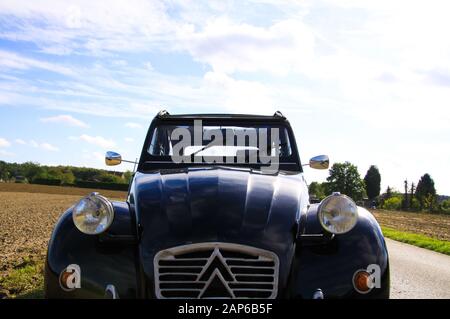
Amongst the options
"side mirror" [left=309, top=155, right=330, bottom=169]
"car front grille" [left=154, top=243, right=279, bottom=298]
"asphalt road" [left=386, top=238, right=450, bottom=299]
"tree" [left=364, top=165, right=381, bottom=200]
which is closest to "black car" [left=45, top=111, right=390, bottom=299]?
"car front grille" [left=154, top=243, right=279, bottom=298]

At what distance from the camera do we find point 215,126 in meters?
5.83

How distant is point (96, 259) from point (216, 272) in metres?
0.88

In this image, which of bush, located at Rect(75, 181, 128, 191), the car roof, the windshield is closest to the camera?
the windshield

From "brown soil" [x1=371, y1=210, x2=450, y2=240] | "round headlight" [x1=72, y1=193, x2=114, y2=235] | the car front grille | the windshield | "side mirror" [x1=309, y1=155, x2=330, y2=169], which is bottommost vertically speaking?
"brown soil" [x1=371, y1=210, x2=450, y2=240]

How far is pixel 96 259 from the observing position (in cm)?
372

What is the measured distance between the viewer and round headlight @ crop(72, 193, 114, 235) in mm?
3754

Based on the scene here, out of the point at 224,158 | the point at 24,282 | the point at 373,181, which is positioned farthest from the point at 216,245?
the point at 373,181

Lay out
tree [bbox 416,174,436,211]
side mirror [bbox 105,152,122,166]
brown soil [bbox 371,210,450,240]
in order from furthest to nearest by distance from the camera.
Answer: tree [bbox 416,174,436,211] < brown soil [bbox 371,210,450,240] < side mirror [bbox 105,152,122,166]

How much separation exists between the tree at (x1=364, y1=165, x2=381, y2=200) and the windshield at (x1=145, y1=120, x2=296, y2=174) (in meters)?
127

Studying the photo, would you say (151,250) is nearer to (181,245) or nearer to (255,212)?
(181,245)

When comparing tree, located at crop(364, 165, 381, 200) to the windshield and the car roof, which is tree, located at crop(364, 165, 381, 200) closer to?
the car roof
